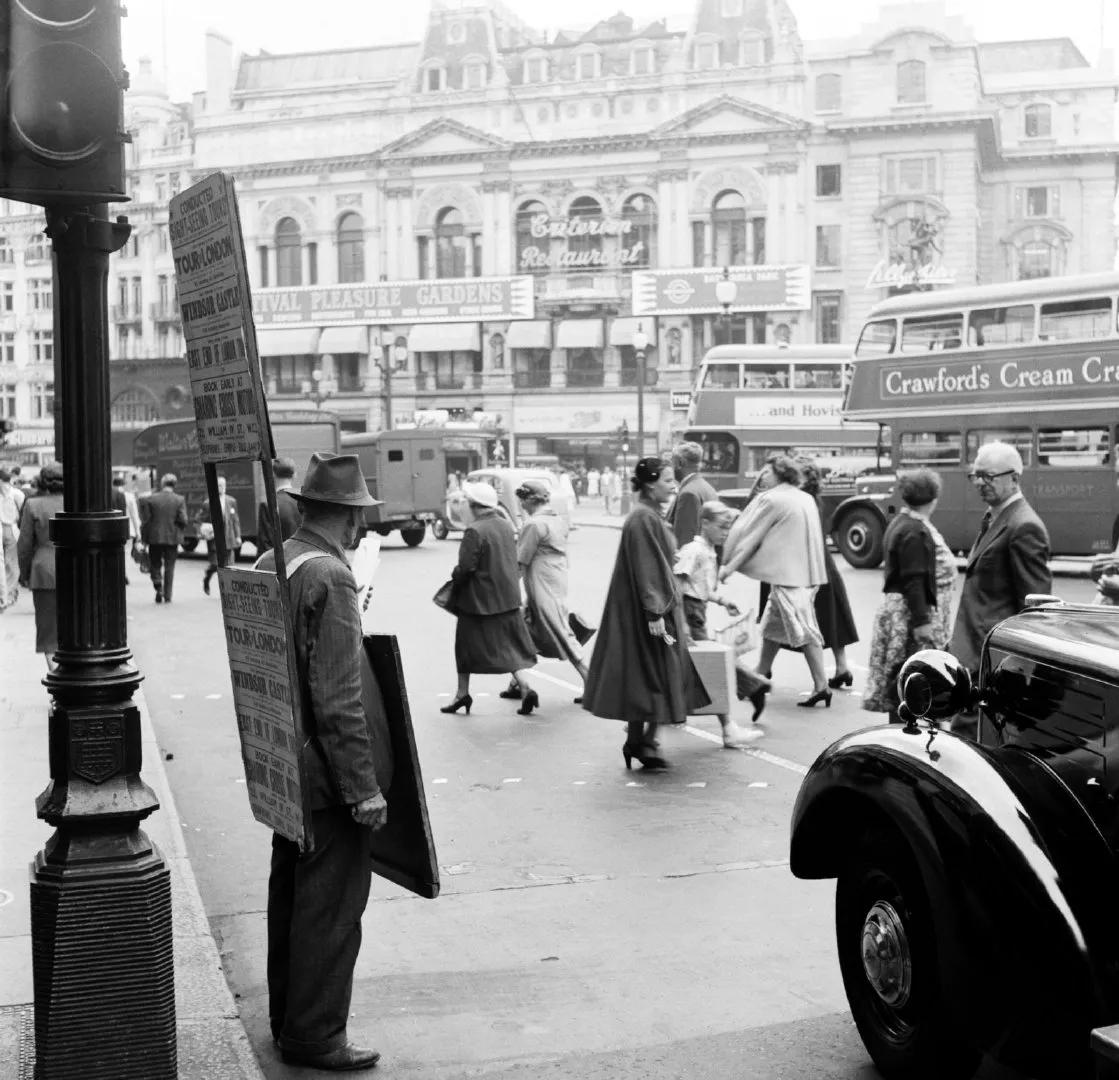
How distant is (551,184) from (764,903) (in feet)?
198

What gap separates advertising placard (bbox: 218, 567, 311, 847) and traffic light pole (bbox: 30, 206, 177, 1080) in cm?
36

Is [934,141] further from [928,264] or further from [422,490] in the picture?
[422,490]

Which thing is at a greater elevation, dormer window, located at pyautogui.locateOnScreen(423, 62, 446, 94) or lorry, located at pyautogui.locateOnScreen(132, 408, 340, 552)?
dormer window, located at pyautogui.locateOnScreen(423, 62, 446, 94)

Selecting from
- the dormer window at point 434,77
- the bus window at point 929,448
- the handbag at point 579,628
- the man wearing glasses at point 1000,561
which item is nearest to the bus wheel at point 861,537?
the bus window at point 929,448

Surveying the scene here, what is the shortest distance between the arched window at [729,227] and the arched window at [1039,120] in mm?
14551

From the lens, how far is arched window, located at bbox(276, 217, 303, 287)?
6756 centimetres

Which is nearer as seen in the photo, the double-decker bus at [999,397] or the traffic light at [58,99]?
the traffic light at [58,99]

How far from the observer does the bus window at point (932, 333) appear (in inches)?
928

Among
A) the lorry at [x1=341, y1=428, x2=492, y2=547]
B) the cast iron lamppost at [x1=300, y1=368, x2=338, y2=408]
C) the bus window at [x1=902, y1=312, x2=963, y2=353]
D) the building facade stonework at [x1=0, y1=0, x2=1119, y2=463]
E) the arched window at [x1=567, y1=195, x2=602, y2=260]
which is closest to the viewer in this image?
the bus window at [x1=902, y1=312, x2=963, y2=353]

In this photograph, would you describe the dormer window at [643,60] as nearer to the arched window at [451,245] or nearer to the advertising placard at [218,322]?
the arched window at [451,245]

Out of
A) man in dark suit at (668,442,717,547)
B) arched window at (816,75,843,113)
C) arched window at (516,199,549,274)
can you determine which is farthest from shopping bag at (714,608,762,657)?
arched window at (816,75,843,113)

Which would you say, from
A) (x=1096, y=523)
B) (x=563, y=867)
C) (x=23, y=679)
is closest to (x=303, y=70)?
(x=1096, y=523)

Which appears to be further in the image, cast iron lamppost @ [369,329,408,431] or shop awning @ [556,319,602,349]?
shop awning @ [556,319,602,349]

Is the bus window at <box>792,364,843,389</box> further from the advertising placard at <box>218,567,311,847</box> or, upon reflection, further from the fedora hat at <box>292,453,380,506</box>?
the advertising placard at <box>218,567,311,847</box>
